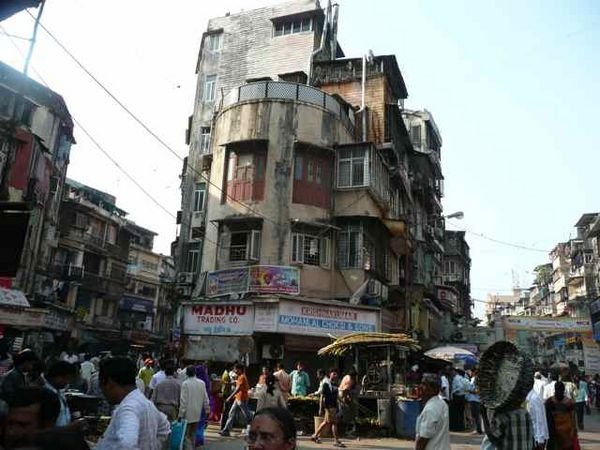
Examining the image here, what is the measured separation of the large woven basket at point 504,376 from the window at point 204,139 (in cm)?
2496

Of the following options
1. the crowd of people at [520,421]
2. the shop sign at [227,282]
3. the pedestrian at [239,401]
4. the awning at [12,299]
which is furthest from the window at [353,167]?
the awning at [12,299]

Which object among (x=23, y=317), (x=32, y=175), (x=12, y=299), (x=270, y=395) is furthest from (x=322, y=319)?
(x=32, y=175)

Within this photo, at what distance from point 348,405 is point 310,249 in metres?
8.58

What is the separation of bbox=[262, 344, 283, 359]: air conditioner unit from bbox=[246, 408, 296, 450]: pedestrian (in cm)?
1684

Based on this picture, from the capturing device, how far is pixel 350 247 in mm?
21547

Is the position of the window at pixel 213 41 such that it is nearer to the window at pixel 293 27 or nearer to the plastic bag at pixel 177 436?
the window at pixel 293 27

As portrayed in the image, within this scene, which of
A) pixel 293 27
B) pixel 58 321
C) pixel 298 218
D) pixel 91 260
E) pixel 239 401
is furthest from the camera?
pixel 91 260

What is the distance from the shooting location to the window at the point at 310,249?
20.9m

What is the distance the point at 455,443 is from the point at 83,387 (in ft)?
28.7

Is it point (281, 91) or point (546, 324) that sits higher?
point (281, 91)

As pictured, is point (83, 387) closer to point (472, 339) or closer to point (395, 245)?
point (395, 245)

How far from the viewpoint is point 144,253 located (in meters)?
52.7

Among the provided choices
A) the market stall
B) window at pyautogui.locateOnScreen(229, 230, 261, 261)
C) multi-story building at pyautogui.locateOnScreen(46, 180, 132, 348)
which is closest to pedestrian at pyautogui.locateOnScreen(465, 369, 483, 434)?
the market stall

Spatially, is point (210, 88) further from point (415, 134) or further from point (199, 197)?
point (415, 134)
